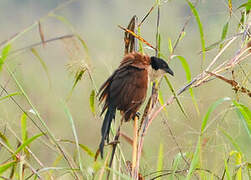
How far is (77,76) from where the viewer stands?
5.69 ft

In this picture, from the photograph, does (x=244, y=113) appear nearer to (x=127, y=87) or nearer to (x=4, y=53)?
(x=127, y=87)

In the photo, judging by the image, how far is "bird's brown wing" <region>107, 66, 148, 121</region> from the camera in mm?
1821

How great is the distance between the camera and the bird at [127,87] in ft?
5.97

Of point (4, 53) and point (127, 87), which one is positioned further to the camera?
point (127, 87)

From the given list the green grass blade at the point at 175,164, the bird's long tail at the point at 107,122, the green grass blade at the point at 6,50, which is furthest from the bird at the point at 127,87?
the green grass blade at the point at 6,50

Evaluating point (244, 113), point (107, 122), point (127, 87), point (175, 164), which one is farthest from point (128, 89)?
point (244, 113)

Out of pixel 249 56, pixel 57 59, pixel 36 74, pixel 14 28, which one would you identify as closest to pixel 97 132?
pixel 36 74

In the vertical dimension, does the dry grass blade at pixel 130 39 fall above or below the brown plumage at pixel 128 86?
above

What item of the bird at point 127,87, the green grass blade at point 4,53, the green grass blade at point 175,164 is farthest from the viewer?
the bird at point 127,87

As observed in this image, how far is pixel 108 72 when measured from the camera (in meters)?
2.04

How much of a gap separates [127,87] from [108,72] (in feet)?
0.69

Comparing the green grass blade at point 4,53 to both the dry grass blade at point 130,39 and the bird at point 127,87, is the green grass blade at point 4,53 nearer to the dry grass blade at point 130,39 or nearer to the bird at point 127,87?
the bird at point 127,87


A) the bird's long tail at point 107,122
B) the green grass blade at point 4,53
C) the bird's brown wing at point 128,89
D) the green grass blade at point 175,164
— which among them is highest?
the green grass blade at point 4,53

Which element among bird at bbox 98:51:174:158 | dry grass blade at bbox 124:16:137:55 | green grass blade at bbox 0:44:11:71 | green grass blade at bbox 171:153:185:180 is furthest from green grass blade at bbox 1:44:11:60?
green grass blade at bbox 171:153:185:180
